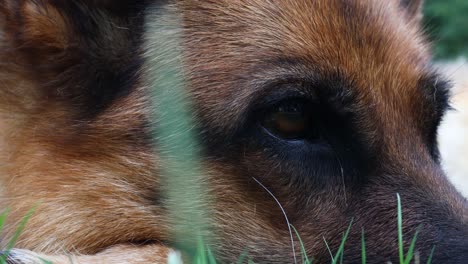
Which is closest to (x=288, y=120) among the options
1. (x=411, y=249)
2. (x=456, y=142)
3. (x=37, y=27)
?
(x=411, y=249)

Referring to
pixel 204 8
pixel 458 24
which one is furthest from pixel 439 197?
pixel 458 24

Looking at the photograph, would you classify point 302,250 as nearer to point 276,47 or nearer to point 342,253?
point 342,253

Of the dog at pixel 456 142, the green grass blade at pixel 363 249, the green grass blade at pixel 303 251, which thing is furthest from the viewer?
the dog at pixel 456 142

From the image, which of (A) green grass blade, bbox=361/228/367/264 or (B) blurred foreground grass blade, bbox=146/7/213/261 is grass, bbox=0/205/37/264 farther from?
(A) green grass blade, bbox=361/228/367/264

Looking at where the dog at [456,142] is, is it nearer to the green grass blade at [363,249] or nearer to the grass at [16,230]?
the green grass blade at [363,249]

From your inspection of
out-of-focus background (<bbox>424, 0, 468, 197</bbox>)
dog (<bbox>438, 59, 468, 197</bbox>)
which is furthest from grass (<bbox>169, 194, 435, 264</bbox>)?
dog (<bbox>438, 59, 468, 197</bbox>)

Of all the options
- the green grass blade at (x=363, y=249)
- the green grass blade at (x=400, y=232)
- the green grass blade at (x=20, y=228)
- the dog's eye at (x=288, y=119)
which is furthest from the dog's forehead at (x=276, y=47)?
the green grass blade at (x=20, y=228)
